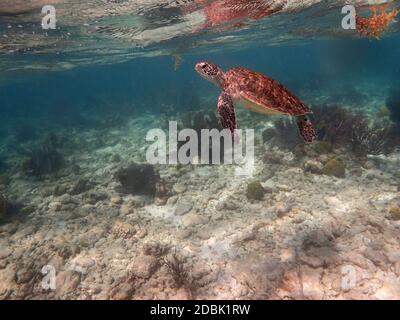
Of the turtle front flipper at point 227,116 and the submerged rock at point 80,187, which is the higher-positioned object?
the turtle front flipper at point 227,116

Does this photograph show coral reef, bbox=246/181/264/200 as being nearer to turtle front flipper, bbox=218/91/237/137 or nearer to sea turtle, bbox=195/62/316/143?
sea turtle, bbox=195/62/316/143

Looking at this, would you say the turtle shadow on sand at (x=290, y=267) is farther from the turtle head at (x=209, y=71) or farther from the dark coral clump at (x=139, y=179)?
the dark coral clump at (x=139, y=179)

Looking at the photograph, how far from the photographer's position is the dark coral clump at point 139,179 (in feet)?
37.2

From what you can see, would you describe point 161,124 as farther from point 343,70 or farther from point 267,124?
point 343,70

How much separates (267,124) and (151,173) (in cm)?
775

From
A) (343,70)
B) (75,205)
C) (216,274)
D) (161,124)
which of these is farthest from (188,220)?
(343,70)

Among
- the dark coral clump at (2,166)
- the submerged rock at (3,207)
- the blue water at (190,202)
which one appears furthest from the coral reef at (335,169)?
the dark coral clump at (2,166)

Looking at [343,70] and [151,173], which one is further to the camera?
[343,70]

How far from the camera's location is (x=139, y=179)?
39.0ft

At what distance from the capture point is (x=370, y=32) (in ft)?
36.1

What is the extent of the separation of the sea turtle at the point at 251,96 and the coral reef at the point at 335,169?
496 centimetres

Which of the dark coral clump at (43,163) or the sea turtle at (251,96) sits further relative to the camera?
the dark coral clump at (43,163)

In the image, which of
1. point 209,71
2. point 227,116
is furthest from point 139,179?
point 227,116
